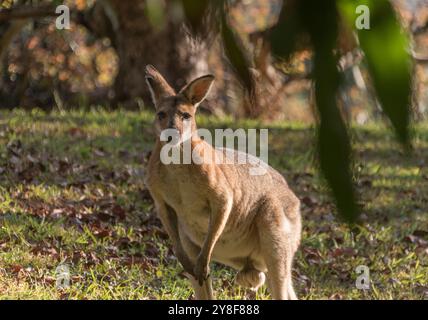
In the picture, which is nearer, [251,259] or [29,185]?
[251,259]

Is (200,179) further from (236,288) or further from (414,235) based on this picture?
(414,235)

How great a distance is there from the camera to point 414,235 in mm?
7332

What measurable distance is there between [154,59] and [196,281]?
6.52 m

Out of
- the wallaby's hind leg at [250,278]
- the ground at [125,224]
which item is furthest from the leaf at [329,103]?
the wallaby's hind leg at [250,278]

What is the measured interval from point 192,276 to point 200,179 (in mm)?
514

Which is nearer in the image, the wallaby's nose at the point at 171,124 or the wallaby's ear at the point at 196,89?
the wallaby's nose at the point at 171,124

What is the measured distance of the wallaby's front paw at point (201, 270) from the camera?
15.5 ft

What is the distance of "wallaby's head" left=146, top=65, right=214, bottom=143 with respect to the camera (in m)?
4.90

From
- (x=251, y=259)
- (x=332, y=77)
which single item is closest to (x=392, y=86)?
(x=332, y=77)

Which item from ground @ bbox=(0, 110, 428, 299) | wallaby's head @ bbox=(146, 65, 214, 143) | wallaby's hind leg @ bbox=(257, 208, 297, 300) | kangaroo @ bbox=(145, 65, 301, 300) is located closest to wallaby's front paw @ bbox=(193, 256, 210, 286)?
kangaroo @ bbox=(145, 65, 301, 300)

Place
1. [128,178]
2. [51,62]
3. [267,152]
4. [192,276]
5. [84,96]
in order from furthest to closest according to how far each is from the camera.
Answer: [51,62] → [84,96] → [267,152] → [128,178] → [192,276]

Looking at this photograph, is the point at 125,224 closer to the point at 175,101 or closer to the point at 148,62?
the point at 175,101

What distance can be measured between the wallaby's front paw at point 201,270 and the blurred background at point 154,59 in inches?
35.2

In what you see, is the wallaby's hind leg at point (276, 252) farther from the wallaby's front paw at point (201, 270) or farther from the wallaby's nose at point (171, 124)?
the wallaby's nose at point (171, 124)
